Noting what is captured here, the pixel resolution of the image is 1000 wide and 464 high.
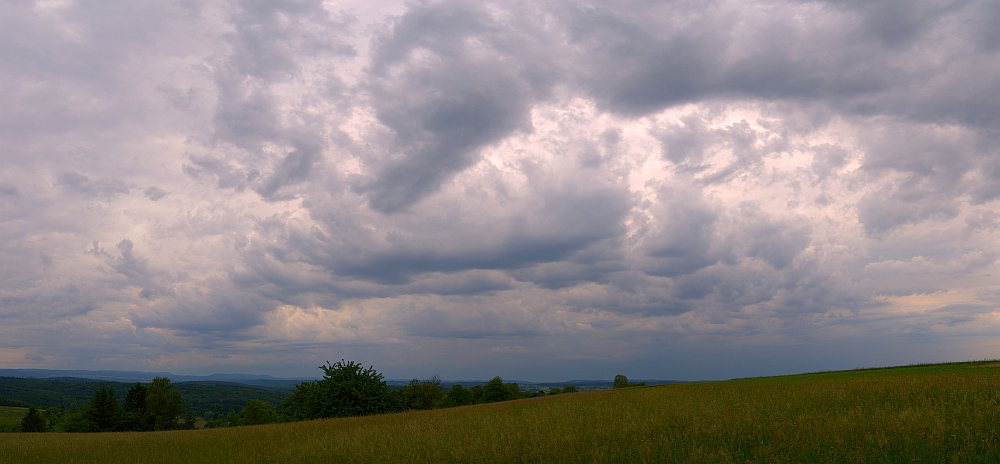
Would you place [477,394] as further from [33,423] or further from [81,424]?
[33,423]

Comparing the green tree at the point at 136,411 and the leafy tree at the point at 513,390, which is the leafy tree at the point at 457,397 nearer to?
the leafy tree at the point at 513,390

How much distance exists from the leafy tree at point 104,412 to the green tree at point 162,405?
454 cm

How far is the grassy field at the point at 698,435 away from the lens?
418 inches

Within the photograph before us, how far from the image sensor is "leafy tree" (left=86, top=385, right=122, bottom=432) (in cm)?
7650

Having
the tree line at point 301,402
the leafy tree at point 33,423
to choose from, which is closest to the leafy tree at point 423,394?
the tree line at point 301,402

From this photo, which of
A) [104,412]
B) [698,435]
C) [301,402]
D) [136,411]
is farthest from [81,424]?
[698,435]

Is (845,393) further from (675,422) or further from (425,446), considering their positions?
(425,446)

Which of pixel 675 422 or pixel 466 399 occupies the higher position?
pixel 675 422

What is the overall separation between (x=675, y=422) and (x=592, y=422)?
230 cm

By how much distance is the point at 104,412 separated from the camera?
78062mm

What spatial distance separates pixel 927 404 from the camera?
13.9 meters

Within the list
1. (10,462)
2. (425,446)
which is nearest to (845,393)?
(425,446)

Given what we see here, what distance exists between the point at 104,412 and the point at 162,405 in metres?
7.92

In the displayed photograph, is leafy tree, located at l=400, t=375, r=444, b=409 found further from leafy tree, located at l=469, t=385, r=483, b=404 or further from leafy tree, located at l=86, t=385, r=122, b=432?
leafy tree, located at l=86, t=385, r=122, b=432
